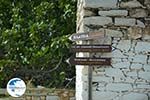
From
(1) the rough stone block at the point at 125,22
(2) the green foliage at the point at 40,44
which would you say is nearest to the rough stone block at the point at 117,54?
(1) the rough stone block at the point at 125,22

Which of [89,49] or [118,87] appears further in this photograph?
[118,87]

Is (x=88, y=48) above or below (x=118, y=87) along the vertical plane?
above

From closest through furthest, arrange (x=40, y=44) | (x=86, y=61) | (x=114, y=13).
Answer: (x=86, y=61)
(x=114, y=13)
(x=40, y=44)

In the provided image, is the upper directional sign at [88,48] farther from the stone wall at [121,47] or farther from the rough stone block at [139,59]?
the rough stone block at [139,59]

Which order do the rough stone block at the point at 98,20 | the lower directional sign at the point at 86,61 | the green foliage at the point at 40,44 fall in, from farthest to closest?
1. the green foliage at the point at 40,44
2. the rough stone block at the point at 98,20
3. the lower directional sign at the point at 86,61

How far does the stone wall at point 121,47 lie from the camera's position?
6785 mm

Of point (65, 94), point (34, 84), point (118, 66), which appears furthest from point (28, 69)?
point (118, 66)

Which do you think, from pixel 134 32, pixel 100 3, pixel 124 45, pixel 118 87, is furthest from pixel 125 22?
pixel 118 87

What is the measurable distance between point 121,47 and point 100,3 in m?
0.71

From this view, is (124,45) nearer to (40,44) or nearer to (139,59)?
(139,59)

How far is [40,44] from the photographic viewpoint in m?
10.7

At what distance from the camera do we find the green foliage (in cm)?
1033

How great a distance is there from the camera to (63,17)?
1060 cm

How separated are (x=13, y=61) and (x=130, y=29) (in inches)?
177
